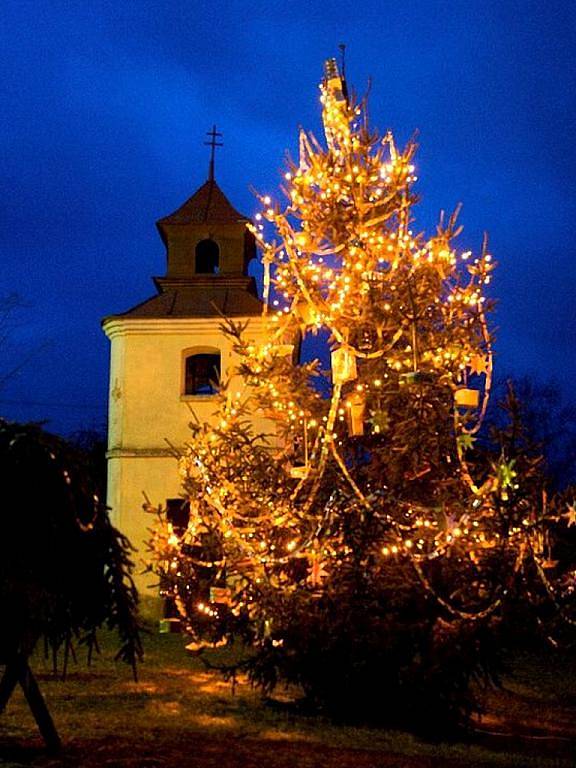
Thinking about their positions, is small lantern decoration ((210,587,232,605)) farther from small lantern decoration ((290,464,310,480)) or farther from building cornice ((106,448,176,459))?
building cornice ((106,448,176,459))

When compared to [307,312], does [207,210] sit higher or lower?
higher

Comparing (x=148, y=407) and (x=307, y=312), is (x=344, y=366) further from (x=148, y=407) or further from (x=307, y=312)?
(x=148, y=407)

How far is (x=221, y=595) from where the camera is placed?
30.8 feet

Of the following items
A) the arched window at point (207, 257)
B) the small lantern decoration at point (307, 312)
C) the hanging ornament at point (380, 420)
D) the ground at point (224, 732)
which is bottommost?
the ground at point (224, 732)

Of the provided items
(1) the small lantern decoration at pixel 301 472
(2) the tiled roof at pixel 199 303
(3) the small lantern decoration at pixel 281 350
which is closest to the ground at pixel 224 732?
(1) the small lantern decoration at pixel 301 472

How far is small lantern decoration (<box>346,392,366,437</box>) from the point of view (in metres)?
8.97

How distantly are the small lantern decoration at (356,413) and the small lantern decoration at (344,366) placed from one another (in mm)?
213

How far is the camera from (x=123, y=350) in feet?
65.9

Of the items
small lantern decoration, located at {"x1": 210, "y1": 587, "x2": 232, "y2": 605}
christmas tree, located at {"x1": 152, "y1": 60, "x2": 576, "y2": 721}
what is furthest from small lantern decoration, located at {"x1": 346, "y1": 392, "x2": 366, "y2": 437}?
small lantern decoration, located at {"x1": 210, "y1": 587, "x2": 232, "y2": 605}

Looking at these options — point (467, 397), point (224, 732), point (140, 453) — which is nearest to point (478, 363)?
point (467, 397)

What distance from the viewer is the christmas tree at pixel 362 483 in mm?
8141

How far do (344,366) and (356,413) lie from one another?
0.50 metres

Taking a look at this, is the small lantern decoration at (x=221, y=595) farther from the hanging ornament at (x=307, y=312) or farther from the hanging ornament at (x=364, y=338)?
the hanging ornament at (x=307, y=312)

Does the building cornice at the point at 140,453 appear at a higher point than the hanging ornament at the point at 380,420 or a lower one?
higher
